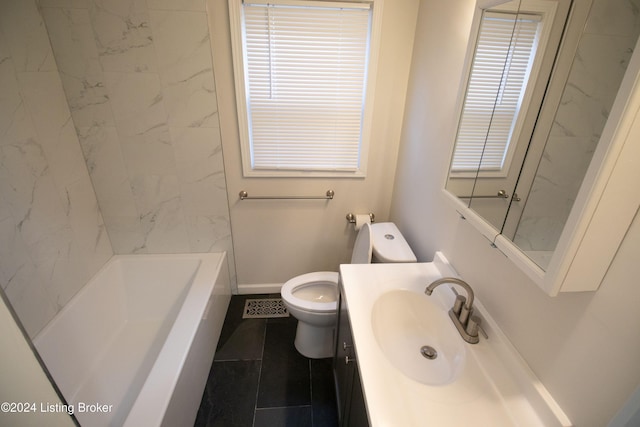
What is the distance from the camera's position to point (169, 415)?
1.08m

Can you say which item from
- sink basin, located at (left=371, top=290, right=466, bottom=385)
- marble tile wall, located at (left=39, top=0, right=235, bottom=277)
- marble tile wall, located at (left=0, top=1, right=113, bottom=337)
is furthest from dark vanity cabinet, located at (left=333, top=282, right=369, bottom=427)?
marble tile wall, located at (left=0, top=1, right=113, bottom=337)

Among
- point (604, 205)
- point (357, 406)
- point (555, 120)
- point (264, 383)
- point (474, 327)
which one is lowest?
point (264, 383)

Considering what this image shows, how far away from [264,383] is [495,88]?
1812 millimetres

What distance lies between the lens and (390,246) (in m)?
1.54

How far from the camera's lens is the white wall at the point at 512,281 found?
1.82 feet

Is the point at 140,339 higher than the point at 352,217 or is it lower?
lower

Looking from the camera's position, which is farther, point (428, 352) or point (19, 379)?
point (428, 352)

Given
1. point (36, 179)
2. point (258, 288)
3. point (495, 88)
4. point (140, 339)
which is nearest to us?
point (495, 88)

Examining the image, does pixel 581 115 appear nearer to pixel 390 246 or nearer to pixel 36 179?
pixel 390 246

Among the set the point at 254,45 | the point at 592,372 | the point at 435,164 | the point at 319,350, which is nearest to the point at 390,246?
the point at 435,164

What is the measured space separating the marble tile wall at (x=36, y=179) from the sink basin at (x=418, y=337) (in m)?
1.59

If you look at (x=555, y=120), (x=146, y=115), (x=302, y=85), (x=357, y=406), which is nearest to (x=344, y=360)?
(x=357, y=406)

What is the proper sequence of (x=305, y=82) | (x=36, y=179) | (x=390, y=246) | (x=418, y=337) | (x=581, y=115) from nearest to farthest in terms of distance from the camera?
(x=581, y=115) < (x=418, y=337) < (x=36, y=179) < (x=390, y=246) < (x=305, y=82)

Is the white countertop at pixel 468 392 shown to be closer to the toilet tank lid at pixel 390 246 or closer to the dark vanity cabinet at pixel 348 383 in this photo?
the dark vanity cabinet at pixel 348 383
